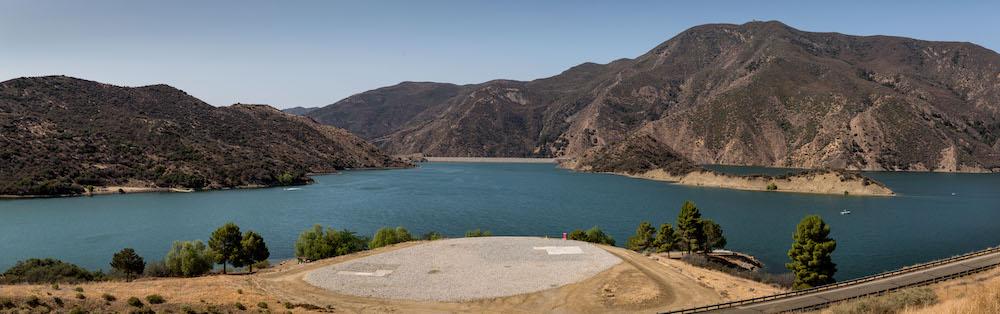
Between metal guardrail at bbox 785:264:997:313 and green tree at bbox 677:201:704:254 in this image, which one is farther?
green tree at bbox 677:201:704:254

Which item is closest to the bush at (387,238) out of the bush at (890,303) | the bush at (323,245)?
the bush at (323,245)

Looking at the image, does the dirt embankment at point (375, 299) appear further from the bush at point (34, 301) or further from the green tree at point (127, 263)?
the green tree at point (127, 263)

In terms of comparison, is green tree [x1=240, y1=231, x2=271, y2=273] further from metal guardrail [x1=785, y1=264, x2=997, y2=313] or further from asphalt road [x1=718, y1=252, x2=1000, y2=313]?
metal guardrail [x1=785, y1=264, x2=997, y2=313]

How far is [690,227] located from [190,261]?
61.4 meters

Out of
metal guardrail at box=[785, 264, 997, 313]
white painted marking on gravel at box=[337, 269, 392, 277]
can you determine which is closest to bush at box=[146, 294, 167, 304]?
white painted marking on gravel at box=[337, 269, 392, 277]

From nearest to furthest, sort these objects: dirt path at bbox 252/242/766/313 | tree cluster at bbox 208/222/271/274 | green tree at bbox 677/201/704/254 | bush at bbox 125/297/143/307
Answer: bush at bbox 125/297/143/307 < dirt path at bbox 252/242/766/313 < tree cluster at bbox 208/222/271/274 < green tree at bbox 677/201/704/254

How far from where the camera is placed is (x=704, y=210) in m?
146

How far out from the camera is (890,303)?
3784cm

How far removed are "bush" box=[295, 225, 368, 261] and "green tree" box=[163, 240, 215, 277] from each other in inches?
480

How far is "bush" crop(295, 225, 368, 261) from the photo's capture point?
78438 millimetres

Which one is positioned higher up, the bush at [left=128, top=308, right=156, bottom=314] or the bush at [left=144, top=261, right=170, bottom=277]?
the bush at [left=128, top=308, right=156, bottom=314]

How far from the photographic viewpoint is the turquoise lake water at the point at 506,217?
93.9 m

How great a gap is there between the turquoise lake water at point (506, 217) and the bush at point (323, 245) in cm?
928

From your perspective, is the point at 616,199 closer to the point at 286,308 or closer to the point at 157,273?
the point at 157,273
